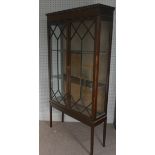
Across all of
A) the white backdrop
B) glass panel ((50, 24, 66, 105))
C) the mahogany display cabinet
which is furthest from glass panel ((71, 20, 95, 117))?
the white backdrop

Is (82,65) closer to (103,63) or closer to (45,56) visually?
(103,63)

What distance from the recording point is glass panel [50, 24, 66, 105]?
7.23 feet

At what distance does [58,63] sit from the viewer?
2.34 m

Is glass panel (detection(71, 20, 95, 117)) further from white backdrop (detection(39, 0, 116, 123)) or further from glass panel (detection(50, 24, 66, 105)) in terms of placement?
white backdrop (detection(39, 0, 116, 123))

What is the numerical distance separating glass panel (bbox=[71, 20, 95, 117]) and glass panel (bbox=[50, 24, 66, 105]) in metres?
0.19

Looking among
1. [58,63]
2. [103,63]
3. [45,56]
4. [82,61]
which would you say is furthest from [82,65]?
[45,56]

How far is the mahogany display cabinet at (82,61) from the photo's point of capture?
175 cm

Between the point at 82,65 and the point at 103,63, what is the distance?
22cm

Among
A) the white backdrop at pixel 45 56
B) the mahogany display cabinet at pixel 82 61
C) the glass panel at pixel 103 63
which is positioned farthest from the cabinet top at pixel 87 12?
the white backdrop at pixel 45 56
